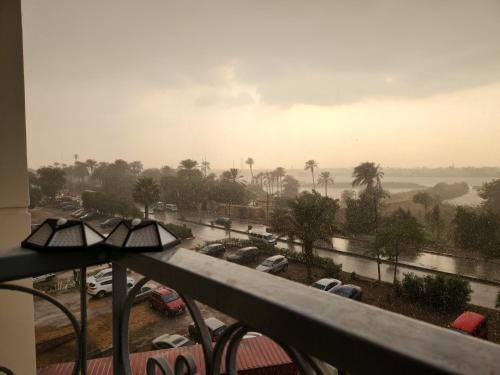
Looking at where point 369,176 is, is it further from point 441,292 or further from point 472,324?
point 472,324

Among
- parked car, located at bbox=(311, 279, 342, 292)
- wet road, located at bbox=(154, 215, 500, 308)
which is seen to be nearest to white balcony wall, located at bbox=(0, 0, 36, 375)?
parked car, located at bbox=(311, 279, 342, 292)

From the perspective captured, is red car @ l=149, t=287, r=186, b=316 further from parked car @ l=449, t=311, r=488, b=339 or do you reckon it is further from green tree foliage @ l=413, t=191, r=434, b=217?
green tree foliage @ l=413, t=191, r=434, b=217

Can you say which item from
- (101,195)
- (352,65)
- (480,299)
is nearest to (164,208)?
(101,195)

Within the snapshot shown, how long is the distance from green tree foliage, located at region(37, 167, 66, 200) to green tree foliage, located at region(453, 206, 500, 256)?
21.8 metres

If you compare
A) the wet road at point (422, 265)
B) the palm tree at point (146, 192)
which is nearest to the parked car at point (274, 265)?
the wet road at point (422, 265)

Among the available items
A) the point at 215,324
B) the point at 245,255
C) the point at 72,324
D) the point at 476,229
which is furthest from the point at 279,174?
the point at 72,324

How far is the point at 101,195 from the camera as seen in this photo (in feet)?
54.0

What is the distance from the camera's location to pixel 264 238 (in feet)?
60.6

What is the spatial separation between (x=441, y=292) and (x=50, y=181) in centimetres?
1882

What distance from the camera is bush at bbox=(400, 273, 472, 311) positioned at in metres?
13.0

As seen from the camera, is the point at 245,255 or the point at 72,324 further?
the point at 245,255

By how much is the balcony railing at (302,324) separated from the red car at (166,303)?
1004cm

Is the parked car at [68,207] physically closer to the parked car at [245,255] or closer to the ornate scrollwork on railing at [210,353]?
the parked car at [245,255]

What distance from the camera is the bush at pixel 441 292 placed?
42.5ft
